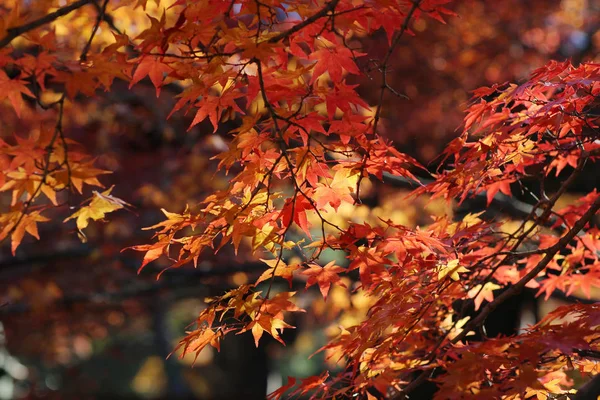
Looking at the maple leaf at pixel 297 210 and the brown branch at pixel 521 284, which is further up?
the maple leaf at pixel 297 210

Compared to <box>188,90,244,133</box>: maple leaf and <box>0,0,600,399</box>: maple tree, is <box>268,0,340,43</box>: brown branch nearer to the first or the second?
<box>0,0,600,399</box>: maple tree

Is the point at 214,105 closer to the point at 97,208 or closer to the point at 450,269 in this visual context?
the point at 97,208

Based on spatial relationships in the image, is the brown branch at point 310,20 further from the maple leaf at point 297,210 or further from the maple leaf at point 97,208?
the maple leaf at point 97,208

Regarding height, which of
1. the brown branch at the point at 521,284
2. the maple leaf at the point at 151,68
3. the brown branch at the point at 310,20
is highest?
the brown branch at the point at 310,20

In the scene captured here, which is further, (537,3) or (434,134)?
(537,3)

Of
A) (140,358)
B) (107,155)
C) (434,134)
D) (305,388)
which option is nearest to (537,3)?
(434,134)

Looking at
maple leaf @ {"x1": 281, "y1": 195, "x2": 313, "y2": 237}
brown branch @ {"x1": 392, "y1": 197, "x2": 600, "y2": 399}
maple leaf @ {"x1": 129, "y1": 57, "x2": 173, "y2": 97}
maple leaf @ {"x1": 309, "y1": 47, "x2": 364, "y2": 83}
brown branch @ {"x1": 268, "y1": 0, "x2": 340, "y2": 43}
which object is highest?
brown branch @ {"x1": 268, "y1": 0, "x2": 340, "y2": 43}

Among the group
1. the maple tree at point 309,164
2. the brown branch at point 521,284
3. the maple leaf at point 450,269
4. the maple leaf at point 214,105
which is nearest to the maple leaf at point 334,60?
the maple tree at point 309,164

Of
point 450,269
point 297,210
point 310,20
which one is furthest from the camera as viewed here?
point 450,269

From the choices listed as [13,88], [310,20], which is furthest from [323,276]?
[13,88]

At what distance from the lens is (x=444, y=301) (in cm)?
244

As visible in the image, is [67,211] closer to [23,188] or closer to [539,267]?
[23,188]

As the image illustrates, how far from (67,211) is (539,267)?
675cm

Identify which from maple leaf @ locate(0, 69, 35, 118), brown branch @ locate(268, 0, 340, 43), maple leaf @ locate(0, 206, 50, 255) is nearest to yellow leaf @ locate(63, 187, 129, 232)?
maple leaf @ locate(0, 206, 50, 255)
